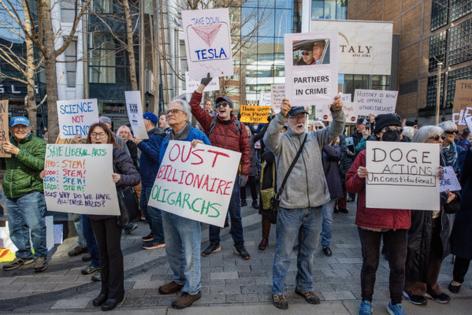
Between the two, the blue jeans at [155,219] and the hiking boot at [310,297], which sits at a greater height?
the blue jeans at [155,219]

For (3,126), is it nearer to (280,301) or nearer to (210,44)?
(210,44)

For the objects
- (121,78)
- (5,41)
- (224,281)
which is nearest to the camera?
(224,281)

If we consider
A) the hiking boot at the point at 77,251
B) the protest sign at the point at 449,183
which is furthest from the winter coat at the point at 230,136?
the hiking boot at the point at 77,251

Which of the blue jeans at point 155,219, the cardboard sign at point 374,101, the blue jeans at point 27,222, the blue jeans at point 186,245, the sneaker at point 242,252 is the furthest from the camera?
the cardboard sign at point 374,101

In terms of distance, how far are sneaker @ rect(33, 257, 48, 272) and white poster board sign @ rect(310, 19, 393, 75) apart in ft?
98.5

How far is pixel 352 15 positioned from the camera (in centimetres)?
4544

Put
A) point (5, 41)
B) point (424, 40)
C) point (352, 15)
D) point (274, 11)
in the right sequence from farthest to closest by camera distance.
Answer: point (352, 15) → point (424, 40) → point (274, 11) → point (5, 41)

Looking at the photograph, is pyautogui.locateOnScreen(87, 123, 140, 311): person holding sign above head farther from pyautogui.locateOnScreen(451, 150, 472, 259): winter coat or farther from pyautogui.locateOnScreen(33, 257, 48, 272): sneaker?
pyautogui.locateOnScreen(451, 150, 472, 259): winter coat

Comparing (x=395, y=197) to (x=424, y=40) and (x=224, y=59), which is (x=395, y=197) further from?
(x=424, y=40)

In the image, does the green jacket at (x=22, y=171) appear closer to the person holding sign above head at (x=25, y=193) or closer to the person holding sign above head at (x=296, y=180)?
the person holding sign above head at (x=25, y=193)

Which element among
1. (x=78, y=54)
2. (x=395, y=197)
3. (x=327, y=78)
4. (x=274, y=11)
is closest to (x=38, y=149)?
(x=327, y=78)

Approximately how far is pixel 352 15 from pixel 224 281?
47886 mm

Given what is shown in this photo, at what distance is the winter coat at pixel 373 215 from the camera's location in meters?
3.32

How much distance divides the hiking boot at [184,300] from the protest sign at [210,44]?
279 cm
